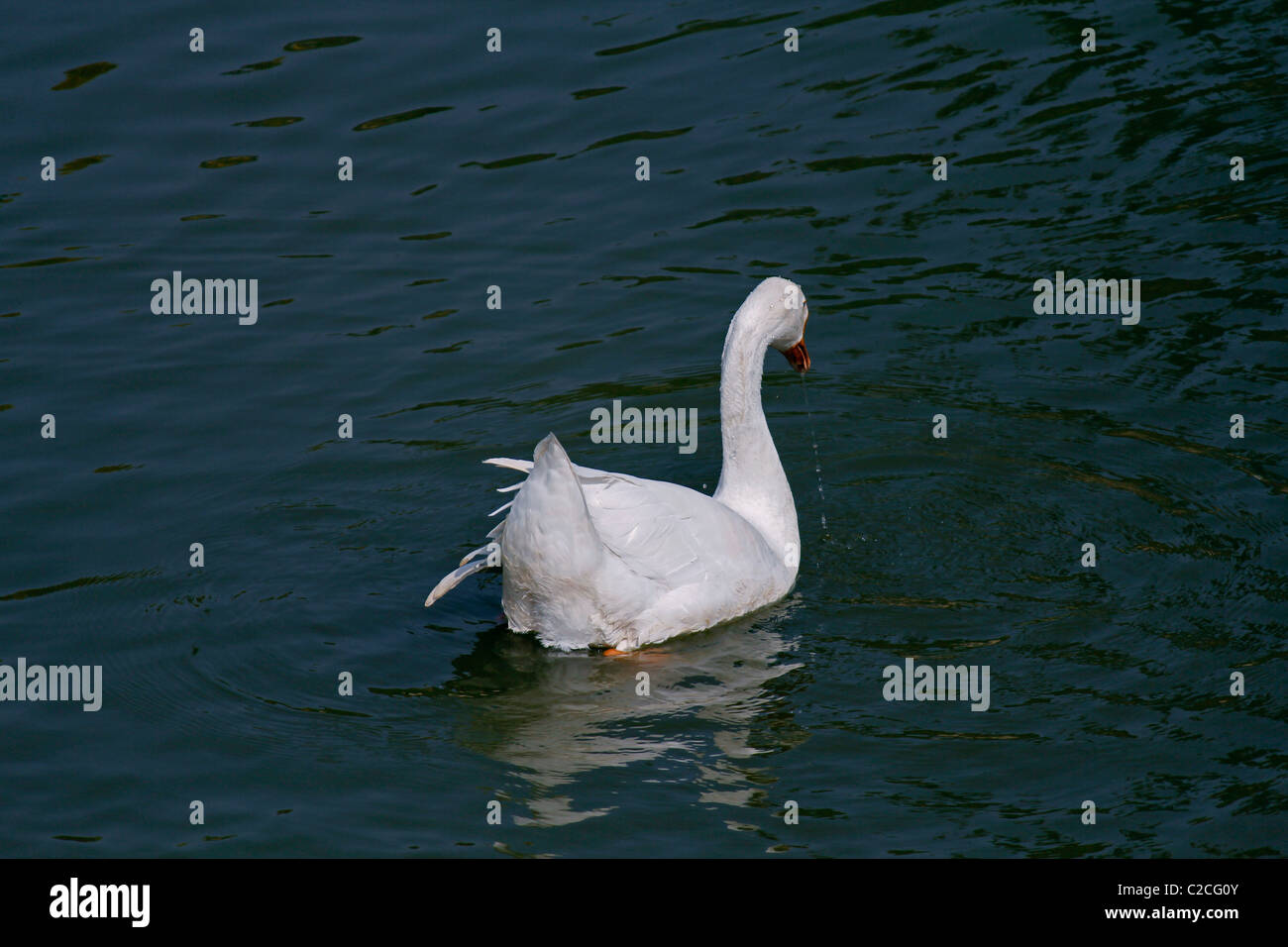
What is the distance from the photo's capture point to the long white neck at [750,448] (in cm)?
905

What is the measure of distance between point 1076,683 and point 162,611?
499 cm

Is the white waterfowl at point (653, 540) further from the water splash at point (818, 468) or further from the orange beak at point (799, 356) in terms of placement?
the water splash at point (818, 468)

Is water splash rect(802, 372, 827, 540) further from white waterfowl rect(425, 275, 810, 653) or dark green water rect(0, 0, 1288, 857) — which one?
white waterfowl rect(425, 275, 810, 653)

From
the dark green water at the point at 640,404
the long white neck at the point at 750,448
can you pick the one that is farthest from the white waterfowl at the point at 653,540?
the dark green water at the point at 640,404

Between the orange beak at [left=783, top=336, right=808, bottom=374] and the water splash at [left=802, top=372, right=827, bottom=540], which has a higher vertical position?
the orange beak at [left=783, top=336, right=808, bottom=374]

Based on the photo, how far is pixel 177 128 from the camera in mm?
14203

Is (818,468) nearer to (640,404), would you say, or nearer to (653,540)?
(640,404)

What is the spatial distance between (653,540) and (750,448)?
113cm

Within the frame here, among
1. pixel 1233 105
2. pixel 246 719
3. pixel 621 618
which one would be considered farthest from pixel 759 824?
pixel 1233 105

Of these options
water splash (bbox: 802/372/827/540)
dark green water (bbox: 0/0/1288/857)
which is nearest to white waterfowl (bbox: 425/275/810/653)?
dark green water (bbox: 0/0/1288/857)

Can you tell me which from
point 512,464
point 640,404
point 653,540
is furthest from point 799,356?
point 512,464

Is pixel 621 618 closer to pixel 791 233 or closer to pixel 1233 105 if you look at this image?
pixel 791 233

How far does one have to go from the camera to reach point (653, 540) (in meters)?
8.41

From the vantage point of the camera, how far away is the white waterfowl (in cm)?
784
